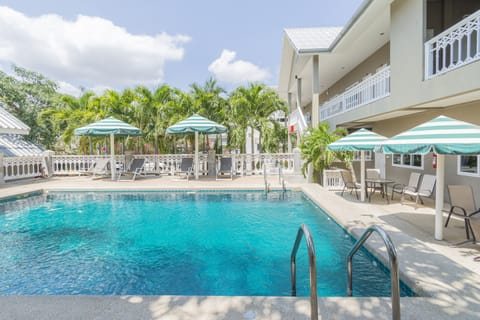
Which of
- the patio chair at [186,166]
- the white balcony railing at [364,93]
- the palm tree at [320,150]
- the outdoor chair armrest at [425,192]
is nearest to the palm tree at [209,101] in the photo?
the patio chair at [186,166]

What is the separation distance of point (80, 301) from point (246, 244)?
3.47 metres

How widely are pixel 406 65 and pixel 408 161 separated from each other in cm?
493

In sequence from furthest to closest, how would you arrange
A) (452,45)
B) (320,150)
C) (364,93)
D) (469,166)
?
(364,93) → (320,150) → (469,166) → (452,45)

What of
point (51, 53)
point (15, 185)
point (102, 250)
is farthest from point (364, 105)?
point (51, 53)

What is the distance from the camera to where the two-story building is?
243 inches

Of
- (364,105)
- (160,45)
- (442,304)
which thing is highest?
(160,45)

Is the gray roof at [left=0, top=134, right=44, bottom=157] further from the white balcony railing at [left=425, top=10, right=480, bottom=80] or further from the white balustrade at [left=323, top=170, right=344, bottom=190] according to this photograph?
the white balcony railing at [left=425, top=10, right=480, bottom=80]

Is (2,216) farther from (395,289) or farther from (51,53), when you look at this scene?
(51,53)

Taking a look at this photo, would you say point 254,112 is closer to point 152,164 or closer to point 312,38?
point 312,38

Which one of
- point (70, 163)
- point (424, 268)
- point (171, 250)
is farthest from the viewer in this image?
point (70, 163)

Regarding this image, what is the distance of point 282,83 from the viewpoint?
2403 centimetres

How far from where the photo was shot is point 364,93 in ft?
36.0

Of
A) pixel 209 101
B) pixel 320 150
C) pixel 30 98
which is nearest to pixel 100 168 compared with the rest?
pixel 209 101

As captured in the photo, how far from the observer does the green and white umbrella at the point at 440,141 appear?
4.27 m
